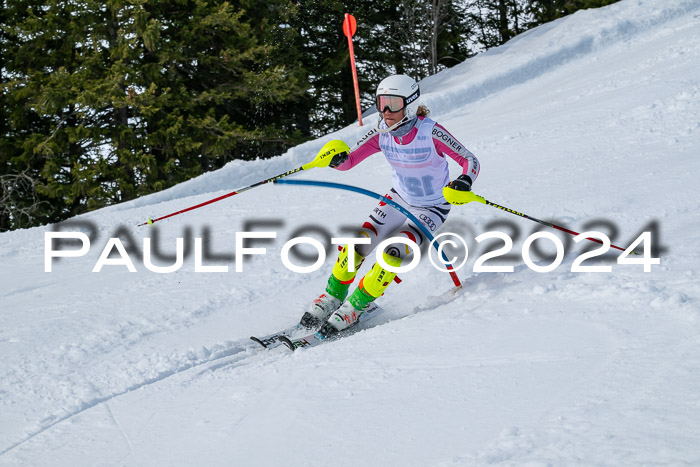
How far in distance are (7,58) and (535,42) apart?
11720mm

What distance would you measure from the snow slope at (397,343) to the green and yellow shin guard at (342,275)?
0.41m

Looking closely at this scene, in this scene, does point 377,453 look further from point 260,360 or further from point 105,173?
point 105,173

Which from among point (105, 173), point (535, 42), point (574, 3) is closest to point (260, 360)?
point (105, 173)

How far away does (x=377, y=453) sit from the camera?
8.00ft

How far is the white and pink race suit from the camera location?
14.4ft

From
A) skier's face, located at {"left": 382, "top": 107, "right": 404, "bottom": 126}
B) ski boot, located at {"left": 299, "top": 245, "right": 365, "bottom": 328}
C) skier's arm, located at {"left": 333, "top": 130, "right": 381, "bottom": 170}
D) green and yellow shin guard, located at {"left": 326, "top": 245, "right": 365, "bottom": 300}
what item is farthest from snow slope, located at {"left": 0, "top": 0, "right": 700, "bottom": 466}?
skier's face, located at {"left": 382, "top": 107, "right": 404, "bottom": 126}

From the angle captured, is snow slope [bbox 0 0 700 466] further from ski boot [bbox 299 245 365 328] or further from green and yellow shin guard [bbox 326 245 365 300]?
green and yellow shin guard [bbox 326 245 365 300]

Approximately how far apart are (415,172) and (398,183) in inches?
8.7

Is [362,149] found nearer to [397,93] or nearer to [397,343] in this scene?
[397,93]

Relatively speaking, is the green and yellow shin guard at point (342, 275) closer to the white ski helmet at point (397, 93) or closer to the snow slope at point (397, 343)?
the snow slope at point (397, 343)

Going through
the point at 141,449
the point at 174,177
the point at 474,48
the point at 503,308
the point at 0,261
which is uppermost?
the point at 474,48

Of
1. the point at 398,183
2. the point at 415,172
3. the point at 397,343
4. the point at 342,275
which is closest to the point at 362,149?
the point at 398,183

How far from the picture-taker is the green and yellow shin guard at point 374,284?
4.25m

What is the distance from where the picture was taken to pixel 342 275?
4.51 meters
